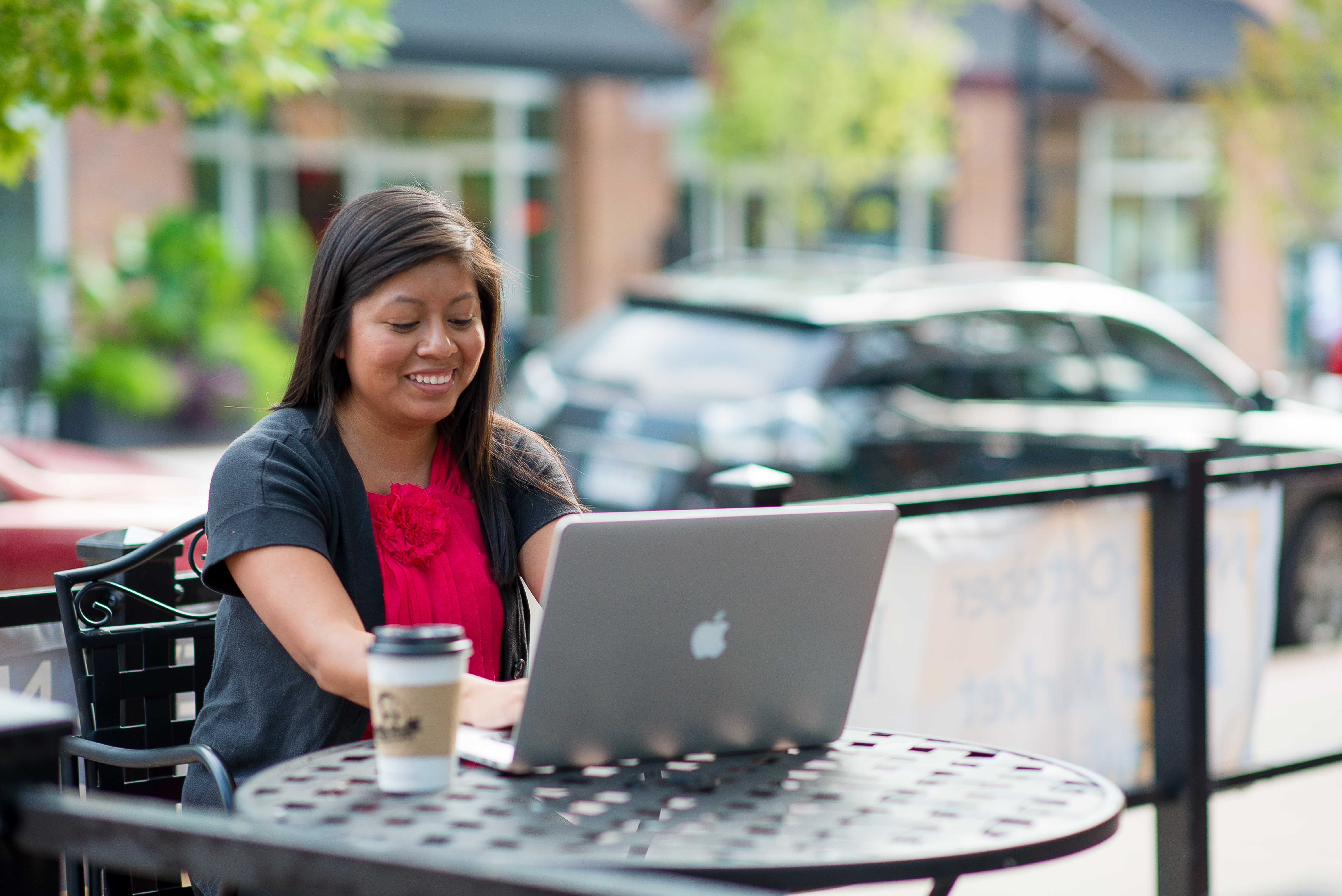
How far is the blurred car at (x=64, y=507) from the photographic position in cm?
508

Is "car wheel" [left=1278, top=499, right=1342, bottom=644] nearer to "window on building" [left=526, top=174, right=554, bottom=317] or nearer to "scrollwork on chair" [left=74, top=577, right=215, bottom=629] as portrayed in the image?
"scrollwork on chair" [left=74, top=577, right=215, bottom=629]

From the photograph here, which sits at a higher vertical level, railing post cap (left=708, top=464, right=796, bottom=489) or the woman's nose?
the woman's nose

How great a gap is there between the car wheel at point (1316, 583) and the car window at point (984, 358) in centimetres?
121

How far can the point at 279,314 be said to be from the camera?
48.7ft

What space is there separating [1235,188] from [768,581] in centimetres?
1762

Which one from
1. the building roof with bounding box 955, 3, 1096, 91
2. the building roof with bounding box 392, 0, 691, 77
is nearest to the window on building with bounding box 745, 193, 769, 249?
the building roof with bounding box 955, 3, 1096, 91

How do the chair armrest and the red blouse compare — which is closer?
the chair armrest

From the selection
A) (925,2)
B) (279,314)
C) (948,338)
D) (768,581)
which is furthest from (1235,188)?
(768,581)

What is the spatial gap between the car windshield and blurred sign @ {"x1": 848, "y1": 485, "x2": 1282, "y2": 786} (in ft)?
9.75

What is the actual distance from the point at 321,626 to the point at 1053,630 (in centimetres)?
222

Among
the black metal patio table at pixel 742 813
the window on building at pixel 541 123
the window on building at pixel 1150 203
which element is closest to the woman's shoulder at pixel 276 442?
the black metal patio table at pixel 742 813

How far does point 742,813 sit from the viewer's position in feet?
6.55

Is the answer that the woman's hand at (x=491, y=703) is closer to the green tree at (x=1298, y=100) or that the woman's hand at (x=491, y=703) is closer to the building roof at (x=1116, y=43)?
the green tree at (x=1298, y=100)

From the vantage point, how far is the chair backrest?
2615 millimetres
